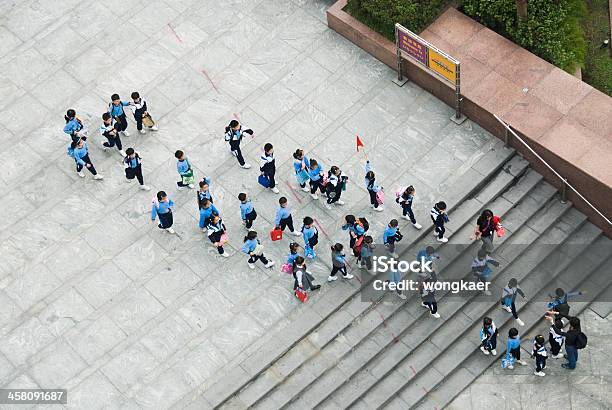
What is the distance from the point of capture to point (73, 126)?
2302cm

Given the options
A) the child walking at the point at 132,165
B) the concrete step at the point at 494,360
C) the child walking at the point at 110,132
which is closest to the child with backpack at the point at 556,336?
the concrete step at the point at 494,360

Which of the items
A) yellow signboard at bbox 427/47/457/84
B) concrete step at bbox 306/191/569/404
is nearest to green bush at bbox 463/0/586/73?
yellow signboard at bbox 427/47/457/84

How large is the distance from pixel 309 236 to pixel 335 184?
1383 mm

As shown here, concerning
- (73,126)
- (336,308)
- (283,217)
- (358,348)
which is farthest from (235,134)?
(358,348)

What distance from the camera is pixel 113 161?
78.5 ft

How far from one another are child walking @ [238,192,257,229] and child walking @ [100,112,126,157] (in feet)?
11.0

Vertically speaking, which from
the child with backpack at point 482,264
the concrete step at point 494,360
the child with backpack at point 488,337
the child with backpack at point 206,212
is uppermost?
the child with backpack at point 206,212

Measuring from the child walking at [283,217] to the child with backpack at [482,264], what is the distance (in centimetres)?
374

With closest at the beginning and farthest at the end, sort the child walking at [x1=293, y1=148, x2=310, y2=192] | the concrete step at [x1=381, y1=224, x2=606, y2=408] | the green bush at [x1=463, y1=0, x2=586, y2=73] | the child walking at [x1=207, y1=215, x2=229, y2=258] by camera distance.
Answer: the concrete step at [x1=381, y1=224, x2=606, y2=408] → the child walking at [x1=207, y1=215, x2=229, y2=258] → the child walking at [x1=293, y1=148, x2=310, y2=192] → the green bush at [x1=463, y1=0, x2=586, y2=73]

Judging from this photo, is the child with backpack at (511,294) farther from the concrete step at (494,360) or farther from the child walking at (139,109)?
the child walking at (139,109)

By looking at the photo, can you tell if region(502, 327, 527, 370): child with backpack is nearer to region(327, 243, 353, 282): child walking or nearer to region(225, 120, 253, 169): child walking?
region(327, 243, 353, 282): child walking

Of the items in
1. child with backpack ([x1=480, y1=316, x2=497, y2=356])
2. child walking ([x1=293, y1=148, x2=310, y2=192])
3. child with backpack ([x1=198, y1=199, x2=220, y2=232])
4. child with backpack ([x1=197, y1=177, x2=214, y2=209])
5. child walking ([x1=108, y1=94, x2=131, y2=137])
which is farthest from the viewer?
child walking ([x1=108, y1=94, x2=131, y2=137])

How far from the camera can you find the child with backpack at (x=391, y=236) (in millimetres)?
21156

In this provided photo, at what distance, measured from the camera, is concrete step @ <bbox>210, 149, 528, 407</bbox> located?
20.8 m
